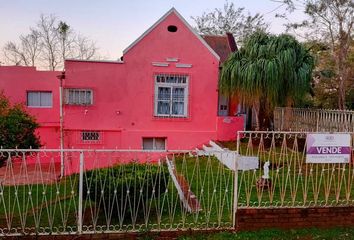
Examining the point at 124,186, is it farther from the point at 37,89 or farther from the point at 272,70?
the point at 37,89

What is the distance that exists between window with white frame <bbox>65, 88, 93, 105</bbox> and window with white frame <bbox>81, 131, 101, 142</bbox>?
127cm

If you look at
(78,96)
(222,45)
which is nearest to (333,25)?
(222,45)

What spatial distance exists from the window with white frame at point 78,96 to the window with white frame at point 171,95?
285 centimetres

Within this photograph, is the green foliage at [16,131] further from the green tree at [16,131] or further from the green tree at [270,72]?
the green tree at [270,72]

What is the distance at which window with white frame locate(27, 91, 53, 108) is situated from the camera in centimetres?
1781

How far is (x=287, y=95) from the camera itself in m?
13.7

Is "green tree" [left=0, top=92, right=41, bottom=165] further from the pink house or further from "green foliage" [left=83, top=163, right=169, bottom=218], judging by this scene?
the pink house

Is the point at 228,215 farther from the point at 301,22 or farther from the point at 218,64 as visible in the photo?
the point at 301,22

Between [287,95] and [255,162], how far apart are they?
756 centimetres

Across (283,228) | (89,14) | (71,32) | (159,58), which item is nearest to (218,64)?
(159,58)

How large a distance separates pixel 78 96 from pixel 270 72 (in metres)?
7.79

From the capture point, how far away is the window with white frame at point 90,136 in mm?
15344

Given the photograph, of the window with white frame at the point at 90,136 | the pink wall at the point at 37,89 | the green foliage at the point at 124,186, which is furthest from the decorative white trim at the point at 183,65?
the green foliage at the point at 124,186

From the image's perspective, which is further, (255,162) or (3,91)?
(3,91)
